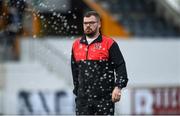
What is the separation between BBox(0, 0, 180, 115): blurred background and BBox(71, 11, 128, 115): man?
8.02m

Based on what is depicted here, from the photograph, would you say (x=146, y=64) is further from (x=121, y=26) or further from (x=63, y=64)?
(x=63, y=64)

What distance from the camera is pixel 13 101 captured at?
1769 cm

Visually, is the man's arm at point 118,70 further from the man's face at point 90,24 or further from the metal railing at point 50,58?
the metal railing at point 50,58

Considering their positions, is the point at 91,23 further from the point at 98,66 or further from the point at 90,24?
the point at 98,66

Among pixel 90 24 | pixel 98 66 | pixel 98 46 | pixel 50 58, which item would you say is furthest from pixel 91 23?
pixel 50 58

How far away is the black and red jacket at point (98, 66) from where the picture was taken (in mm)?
7645

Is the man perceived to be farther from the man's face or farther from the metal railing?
the metal railing

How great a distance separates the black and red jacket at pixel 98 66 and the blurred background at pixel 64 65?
26.4ft

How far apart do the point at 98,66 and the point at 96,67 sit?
2 cm

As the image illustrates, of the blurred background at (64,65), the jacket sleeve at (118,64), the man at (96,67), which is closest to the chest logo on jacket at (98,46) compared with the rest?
the man at (96,67)

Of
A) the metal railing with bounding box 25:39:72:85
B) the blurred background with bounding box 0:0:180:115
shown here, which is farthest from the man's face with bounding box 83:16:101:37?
the metal railing with bounding box 25:39:72:85

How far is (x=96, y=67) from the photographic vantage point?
7.66m

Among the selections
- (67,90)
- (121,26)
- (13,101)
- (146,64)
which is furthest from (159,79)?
(13,101)

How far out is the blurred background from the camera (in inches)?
700
